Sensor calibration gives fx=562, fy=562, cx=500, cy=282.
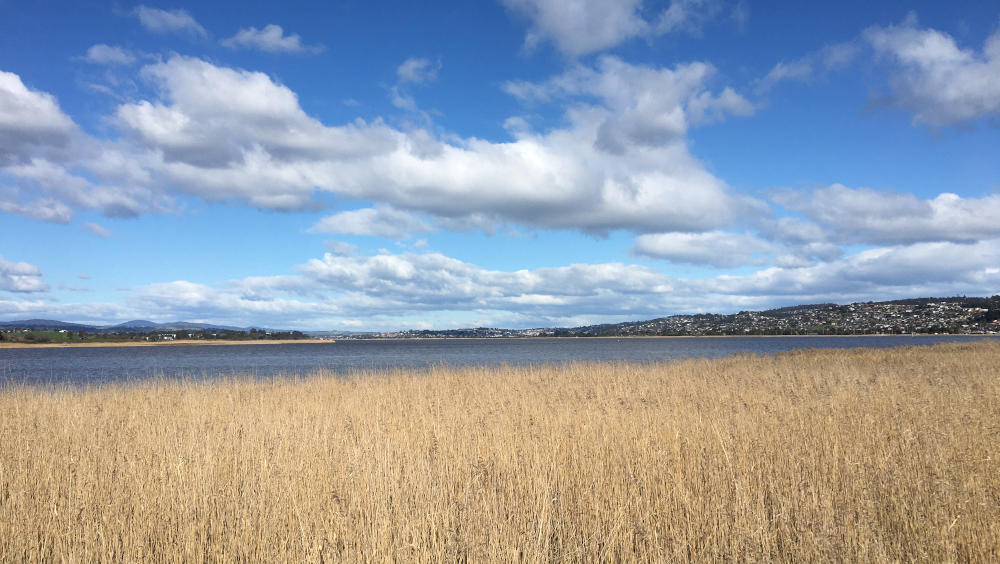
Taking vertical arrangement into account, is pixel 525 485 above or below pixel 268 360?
above

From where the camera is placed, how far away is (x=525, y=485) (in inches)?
236

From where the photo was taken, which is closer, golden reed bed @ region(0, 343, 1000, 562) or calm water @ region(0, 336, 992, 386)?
golden reed bed @ region(0, 343, 1000, 562)

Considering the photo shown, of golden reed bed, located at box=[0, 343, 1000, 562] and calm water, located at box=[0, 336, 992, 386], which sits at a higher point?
golden reed bed, located at box=[0, 343, 1000, 562]

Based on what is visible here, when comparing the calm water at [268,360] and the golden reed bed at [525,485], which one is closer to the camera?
the golden reed bed at [525,485]

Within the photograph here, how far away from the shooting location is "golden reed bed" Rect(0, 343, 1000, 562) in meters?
4.61

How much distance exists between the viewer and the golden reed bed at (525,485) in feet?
15.1

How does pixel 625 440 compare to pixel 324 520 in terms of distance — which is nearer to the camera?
pixel 324 520

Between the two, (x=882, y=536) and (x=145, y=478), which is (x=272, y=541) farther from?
(x=882, y=536)

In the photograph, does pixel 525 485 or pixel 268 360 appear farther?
pixel 268 360

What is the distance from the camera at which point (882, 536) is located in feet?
15.0

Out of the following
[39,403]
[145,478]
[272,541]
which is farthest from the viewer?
[39,403]

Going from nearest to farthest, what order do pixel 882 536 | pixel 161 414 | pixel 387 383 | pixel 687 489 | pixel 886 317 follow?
pixel 882 536 → pixel 687 489 → pixel 161 414 → pixel 387 383 → pixel 886 317

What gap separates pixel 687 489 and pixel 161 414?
9959mm

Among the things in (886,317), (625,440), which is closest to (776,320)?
(886,317)
